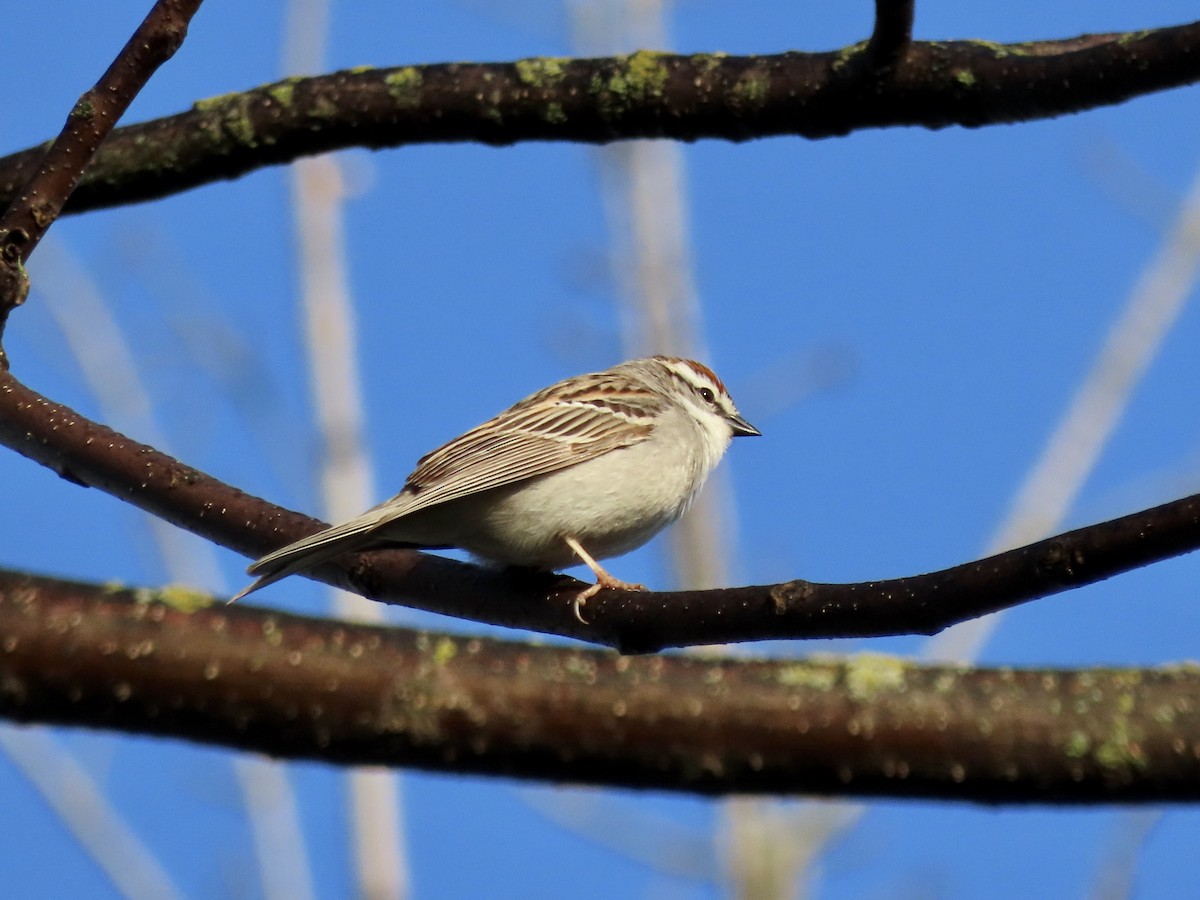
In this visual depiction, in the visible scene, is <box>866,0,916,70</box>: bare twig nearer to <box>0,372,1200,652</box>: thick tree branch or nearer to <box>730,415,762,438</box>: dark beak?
<box>0,372,1200,652</box>: thick tree branch

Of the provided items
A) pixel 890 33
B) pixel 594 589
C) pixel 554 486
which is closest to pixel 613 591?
pixel 594 589

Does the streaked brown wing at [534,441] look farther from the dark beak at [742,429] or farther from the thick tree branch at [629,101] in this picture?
the thick tree branch at [629,101]

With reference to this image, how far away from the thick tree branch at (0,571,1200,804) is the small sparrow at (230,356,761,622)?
6.06 ft

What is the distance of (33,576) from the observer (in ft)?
9.86

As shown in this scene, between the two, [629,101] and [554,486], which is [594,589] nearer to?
[554,486]

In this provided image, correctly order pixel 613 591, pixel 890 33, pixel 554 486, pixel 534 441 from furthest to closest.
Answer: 1. pixel 534 441
2. pixel 554 486
3. pixel 890 33
4. pixel 613 591

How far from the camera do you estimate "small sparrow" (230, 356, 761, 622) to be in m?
5.71

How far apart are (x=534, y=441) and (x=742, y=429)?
194 centimetres

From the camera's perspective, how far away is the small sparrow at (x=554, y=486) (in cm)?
571

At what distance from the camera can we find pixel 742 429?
→ 7969mm

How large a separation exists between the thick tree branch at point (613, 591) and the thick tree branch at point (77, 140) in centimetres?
45

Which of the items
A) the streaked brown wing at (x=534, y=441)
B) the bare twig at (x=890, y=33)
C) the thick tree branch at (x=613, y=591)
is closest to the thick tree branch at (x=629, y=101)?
the bare twig at (x=890, y=33)

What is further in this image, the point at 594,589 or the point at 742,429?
the point at 742,429

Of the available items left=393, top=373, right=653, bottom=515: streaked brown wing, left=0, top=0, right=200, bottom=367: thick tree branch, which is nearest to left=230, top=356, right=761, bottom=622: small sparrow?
left=393, top=373, right=653, bottom=515: streaked brown wing
